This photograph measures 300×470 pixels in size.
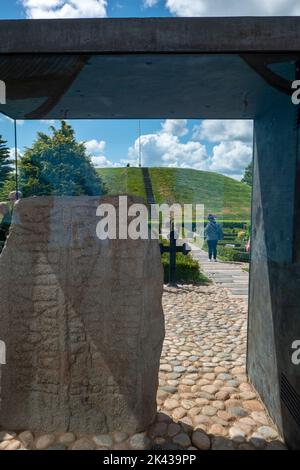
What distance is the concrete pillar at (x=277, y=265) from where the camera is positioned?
8.30ft

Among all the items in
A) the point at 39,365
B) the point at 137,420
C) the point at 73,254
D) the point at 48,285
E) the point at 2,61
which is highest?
the point at 2,61

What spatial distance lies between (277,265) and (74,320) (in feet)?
A: 5.95

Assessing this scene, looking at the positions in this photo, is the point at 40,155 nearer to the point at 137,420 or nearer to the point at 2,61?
the point at 2,61

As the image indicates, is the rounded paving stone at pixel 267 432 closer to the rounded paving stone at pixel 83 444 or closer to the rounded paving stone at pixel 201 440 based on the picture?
the rounded paving stone at pixel 201 440

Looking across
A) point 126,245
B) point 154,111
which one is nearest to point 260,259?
point 126,245

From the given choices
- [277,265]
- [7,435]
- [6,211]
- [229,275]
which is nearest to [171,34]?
[277,265]

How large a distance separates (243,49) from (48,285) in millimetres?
2204

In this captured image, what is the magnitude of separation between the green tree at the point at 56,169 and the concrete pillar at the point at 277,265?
2372 millimetres

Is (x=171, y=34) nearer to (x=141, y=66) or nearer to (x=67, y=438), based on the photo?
(x=141, y=66)

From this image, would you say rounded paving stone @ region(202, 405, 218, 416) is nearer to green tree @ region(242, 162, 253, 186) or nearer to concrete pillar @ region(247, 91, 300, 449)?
concrete pillar @ region(247, 91, 300, 449)

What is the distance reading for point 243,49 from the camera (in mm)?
2084

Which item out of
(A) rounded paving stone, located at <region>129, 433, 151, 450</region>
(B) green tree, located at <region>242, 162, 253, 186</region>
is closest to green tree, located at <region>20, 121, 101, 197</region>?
(B) green tree, located at <region>242, 162, 253, 186</region>

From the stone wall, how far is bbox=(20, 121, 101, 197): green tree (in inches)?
72.5

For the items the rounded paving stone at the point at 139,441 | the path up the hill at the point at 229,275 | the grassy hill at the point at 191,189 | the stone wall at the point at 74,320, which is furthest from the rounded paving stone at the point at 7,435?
the grassy hill at the point at 191,189
